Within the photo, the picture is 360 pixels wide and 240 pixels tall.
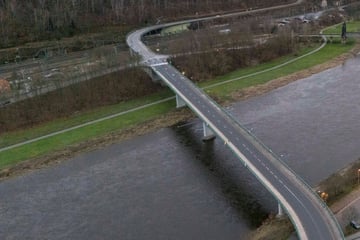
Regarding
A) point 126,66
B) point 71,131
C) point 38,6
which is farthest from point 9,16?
point 71,131

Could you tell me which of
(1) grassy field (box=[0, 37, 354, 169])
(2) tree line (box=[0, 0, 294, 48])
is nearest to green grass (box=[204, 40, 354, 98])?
(1) grassy field (box=[0, 37, 354, 169])

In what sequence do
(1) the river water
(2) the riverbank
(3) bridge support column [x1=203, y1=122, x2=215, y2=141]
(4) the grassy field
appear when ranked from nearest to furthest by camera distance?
(2) the riverbank → (1) the river water → (3) bridge support column [x1=203, y1=122, x2=215, y2=141] → (4) the grassy field

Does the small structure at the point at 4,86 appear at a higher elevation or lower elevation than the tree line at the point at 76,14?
lower


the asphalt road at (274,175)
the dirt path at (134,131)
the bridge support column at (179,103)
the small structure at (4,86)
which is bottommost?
the dirt path at (134,131)

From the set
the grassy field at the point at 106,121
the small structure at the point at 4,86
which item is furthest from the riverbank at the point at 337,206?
the small structure at the point at 4,86

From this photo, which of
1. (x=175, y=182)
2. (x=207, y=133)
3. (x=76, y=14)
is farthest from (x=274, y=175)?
(x=76, y=14)

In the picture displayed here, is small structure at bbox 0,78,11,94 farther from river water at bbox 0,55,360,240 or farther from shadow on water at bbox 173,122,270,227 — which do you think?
shadow on water at bbox 173,122,270,227

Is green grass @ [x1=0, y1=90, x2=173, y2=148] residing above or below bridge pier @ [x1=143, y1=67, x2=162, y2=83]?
below

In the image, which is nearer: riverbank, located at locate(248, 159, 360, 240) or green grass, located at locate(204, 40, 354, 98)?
riverbank, located at locate(248, 159, 360, 240)

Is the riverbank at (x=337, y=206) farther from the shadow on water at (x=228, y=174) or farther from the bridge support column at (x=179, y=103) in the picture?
the bridge support column at (x=179, y=103)
